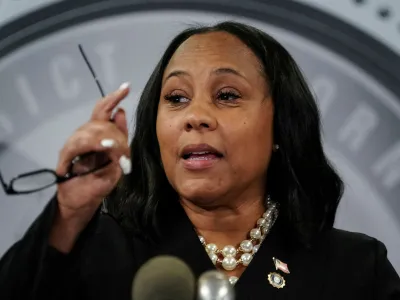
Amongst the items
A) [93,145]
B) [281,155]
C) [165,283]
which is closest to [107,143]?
[93,145]

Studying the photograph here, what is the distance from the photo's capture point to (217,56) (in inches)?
46.2

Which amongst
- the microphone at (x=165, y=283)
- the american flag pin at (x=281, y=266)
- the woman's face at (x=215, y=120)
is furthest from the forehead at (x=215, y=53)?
the microphone at (x=165, y=283)

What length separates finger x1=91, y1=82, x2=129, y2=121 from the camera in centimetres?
83

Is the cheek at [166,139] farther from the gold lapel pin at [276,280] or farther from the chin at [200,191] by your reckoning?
the gold lapel pin at [276,280]

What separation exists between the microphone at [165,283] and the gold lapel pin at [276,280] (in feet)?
1.15

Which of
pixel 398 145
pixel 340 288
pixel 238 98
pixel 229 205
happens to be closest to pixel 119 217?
pixel 229 205

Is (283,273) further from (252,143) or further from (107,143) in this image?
(107,143)

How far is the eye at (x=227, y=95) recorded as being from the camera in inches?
44.9

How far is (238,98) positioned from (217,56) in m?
0.09

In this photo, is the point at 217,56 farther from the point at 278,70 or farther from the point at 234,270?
the point at 234,270

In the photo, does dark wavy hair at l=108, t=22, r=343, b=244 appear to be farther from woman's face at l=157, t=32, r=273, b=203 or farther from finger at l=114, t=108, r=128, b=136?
finger at l=114, t=108, r=128, b=136

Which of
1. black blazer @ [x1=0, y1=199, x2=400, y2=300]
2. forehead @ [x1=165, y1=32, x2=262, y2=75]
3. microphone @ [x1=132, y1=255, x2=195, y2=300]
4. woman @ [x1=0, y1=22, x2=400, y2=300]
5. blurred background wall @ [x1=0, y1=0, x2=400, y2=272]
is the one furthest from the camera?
Answer: blurred background wall @ [x1=0, y1=0, x2=400, y2=272]

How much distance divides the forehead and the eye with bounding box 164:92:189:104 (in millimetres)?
56

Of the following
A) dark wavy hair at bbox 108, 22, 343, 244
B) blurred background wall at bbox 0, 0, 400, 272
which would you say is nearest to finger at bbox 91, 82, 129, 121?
dark wavy hair at bbox 108, 22, 343, 244
